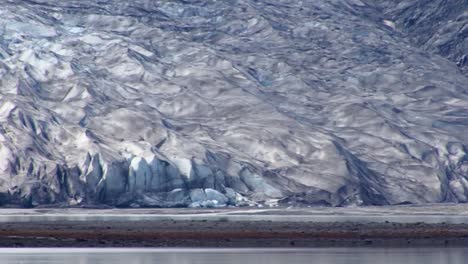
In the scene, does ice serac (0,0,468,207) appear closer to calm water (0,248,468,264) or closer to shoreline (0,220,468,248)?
shoreline (0,220,468,248)

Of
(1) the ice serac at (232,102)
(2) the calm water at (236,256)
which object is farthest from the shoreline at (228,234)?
(1) the ice serac at (232,102)

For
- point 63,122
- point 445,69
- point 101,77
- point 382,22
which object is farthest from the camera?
point 382,22

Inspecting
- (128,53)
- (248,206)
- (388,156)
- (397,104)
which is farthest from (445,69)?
(248,206)

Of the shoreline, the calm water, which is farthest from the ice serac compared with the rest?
the calm water

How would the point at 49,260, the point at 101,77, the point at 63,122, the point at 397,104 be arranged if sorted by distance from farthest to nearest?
1. the point at 397,104
2. the point at 101,77
3. the point at 63,122
4. the point at 49,260

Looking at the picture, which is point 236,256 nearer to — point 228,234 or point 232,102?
point 228,234

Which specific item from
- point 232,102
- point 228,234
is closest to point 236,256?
point 228,234

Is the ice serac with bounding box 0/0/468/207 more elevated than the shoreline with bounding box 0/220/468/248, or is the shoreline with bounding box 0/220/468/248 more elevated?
the shoreline with bounding box 0/220/468/248

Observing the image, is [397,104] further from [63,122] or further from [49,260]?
[49,260]
